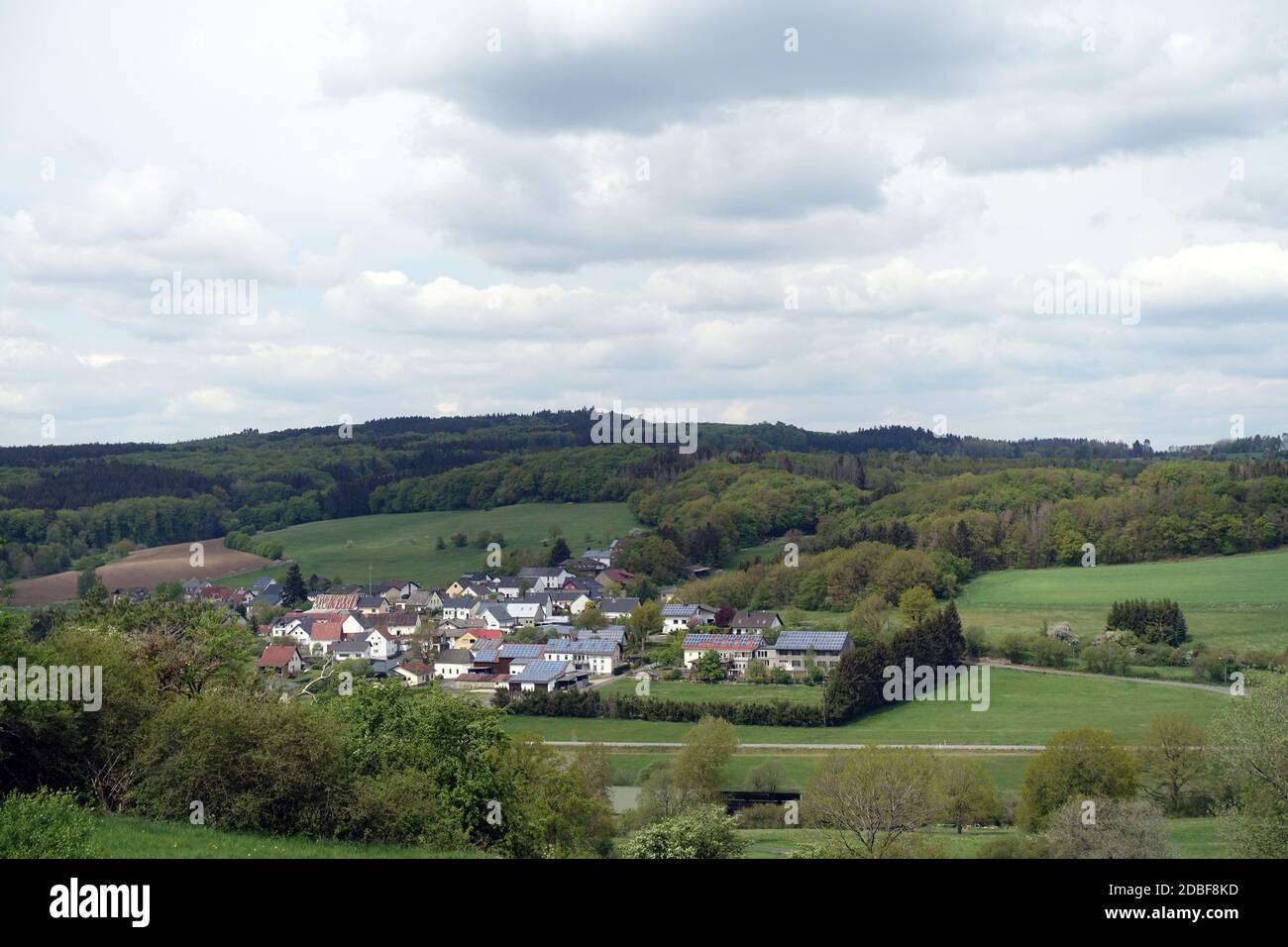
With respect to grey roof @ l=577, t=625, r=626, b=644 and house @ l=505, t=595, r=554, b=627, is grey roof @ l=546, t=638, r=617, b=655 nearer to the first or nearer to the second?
grey roof @ l=577, t=625, r=626, b=644

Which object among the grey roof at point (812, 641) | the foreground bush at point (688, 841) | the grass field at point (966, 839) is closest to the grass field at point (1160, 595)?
the grey roof at point (812, 641)

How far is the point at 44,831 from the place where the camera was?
13.2 metres

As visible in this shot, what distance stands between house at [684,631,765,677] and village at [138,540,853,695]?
84 millimetres

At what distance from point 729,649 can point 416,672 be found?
21.3m

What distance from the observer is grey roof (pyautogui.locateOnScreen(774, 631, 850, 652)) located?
70.9 meters

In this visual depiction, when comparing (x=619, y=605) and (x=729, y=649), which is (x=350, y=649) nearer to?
(x=619, y=605)

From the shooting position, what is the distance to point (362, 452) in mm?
176375

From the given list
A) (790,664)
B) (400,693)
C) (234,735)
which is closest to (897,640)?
(790,664)

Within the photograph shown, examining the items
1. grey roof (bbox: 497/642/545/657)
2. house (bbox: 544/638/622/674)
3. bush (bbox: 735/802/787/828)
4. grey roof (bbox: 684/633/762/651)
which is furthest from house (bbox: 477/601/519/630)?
bush (bbox: 735/802/787/828)

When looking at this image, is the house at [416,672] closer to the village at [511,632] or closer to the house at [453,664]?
the village at [511,632]

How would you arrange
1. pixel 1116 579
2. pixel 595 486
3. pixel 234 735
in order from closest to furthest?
pixel 234 735 → pixel 1116 579 → pixel 595 486

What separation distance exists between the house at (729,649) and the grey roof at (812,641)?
65.3 inches
